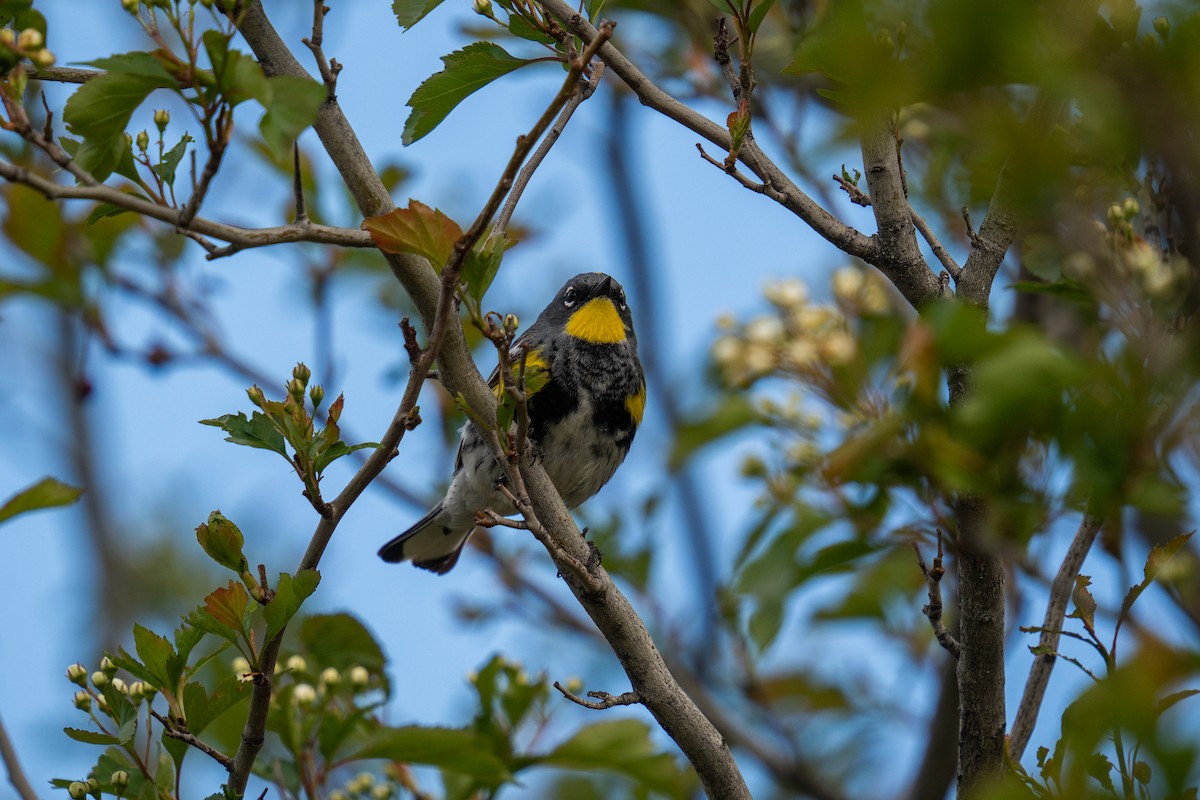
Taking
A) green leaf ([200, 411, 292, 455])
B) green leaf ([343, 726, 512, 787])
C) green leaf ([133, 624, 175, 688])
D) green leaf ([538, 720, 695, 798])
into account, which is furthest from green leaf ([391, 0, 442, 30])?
green leaf ([538, 720, 695, 798])

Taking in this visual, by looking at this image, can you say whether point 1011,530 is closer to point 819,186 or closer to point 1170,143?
point 1170,143

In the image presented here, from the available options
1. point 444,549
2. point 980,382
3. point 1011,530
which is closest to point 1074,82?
point 980,382

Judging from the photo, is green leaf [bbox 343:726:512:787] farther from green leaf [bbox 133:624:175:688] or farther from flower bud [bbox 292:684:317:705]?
green leaf [bbox 133:624:175:688]

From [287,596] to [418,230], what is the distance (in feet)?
2.52

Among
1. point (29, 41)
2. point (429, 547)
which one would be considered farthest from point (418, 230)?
point (429, 547)

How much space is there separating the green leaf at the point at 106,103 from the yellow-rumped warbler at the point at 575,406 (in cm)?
229

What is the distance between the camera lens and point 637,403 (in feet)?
16.2

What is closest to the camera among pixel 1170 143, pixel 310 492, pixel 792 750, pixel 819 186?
pixel 1170 143

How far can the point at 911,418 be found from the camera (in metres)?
1.88

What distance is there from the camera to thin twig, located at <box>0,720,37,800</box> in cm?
247

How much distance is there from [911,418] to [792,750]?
297cm

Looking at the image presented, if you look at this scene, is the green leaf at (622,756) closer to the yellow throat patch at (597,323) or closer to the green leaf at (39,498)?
the green leaf at (39,498)

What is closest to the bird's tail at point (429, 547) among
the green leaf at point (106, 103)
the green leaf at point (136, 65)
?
the green leaf at point (106, 103)

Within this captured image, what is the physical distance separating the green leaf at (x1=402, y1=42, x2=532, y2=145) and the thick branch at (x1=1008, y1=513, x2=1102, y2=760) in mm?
1720
